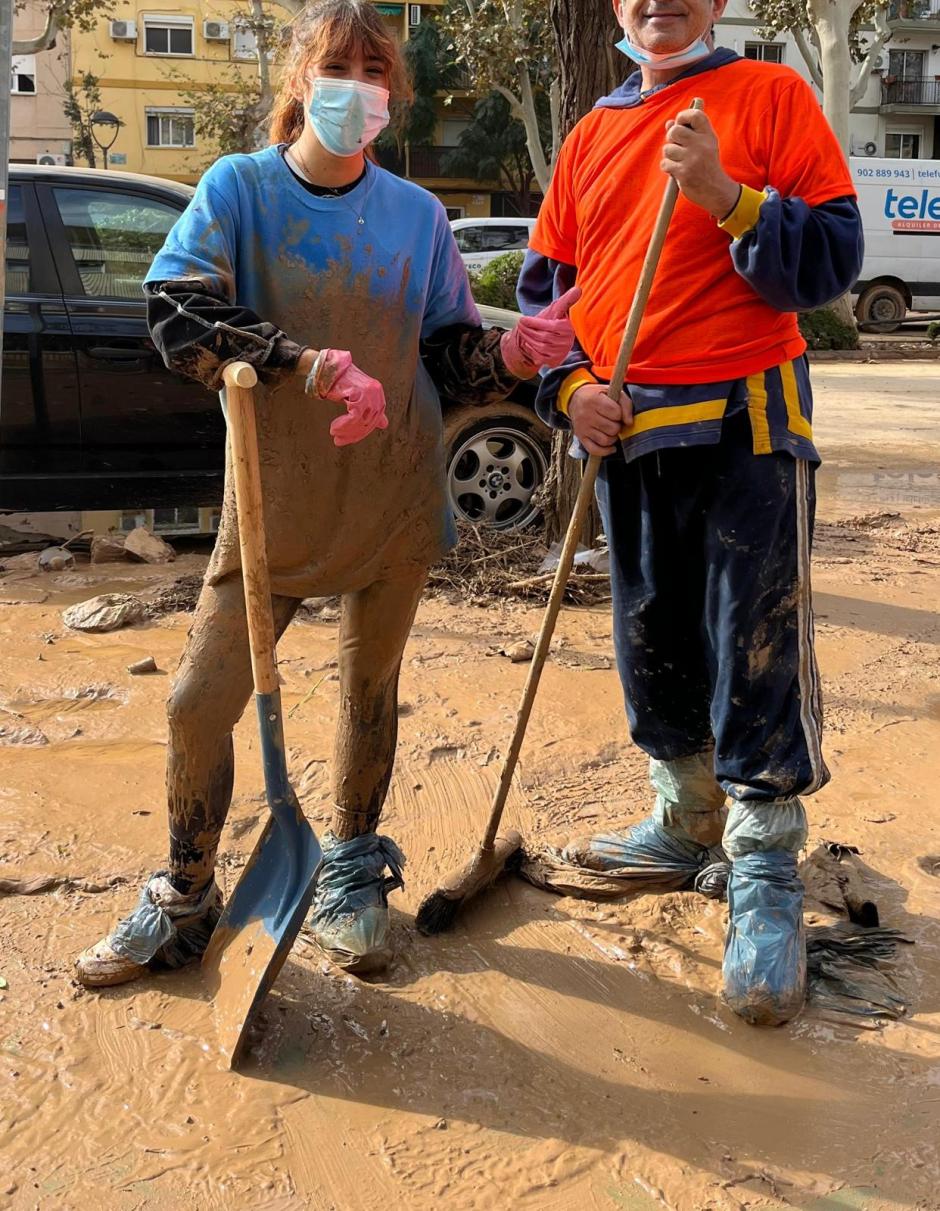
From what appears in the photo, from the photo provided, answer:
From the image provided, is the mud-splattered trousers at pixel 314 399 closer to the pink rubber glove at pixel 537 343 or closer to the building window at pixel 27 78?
the pink rubber glove at pixel 537 343

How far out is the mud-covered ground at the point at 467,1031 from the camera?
215 cm

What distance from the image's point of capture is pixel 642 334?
2672 mm

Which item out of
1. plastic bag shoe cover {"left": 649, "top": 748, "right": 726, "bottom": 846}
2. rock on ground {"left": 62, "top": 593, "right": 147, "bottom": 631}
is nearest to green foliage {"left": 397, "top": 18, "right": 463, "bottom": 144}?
rock on ground {"left": 62, "top": 593, "right": 147, "bottom": 631}

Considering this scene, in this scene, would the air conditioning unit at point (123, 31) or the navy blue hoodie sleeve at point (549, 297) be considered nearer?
the navy blue hoodie sleeve at point (549, 297)

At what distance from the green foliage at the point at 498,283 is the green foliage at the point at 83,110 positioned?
82.1ft

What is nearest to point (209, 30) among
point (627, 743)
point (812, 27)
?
point (812, 27)

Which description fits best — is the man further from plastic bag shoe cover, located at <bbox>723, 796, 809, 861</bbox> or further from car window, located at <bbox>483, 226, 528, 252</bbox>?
car window, located at <bbox>483, 226, 528, 252</bbox>

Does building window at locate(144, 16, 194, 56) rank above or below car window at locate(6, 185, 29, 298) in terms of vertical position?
→ above

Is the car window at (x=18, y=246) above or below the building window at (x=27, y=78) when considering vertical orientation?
below

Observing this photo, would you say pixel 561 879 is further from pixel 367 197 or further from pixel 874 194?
pixel 874 194

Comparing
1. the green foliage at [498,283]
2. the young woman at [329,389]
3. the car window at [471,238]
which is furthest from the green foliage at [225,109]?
the young woman at [329,389]

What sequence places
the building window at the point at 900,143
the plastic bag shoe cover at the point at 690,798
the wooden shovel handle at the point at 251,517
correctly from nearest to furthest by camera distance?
the wooden shovel handle at the point at 251,517
the plastic bag shoe cover at the point at 690,798
the building window at the point at 900,143

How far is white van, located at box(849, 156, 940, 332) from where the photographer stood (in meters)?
22.5

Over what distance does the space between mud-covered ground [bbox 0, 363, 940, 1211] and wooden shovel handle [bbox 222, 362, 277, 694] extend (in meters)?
0.80
